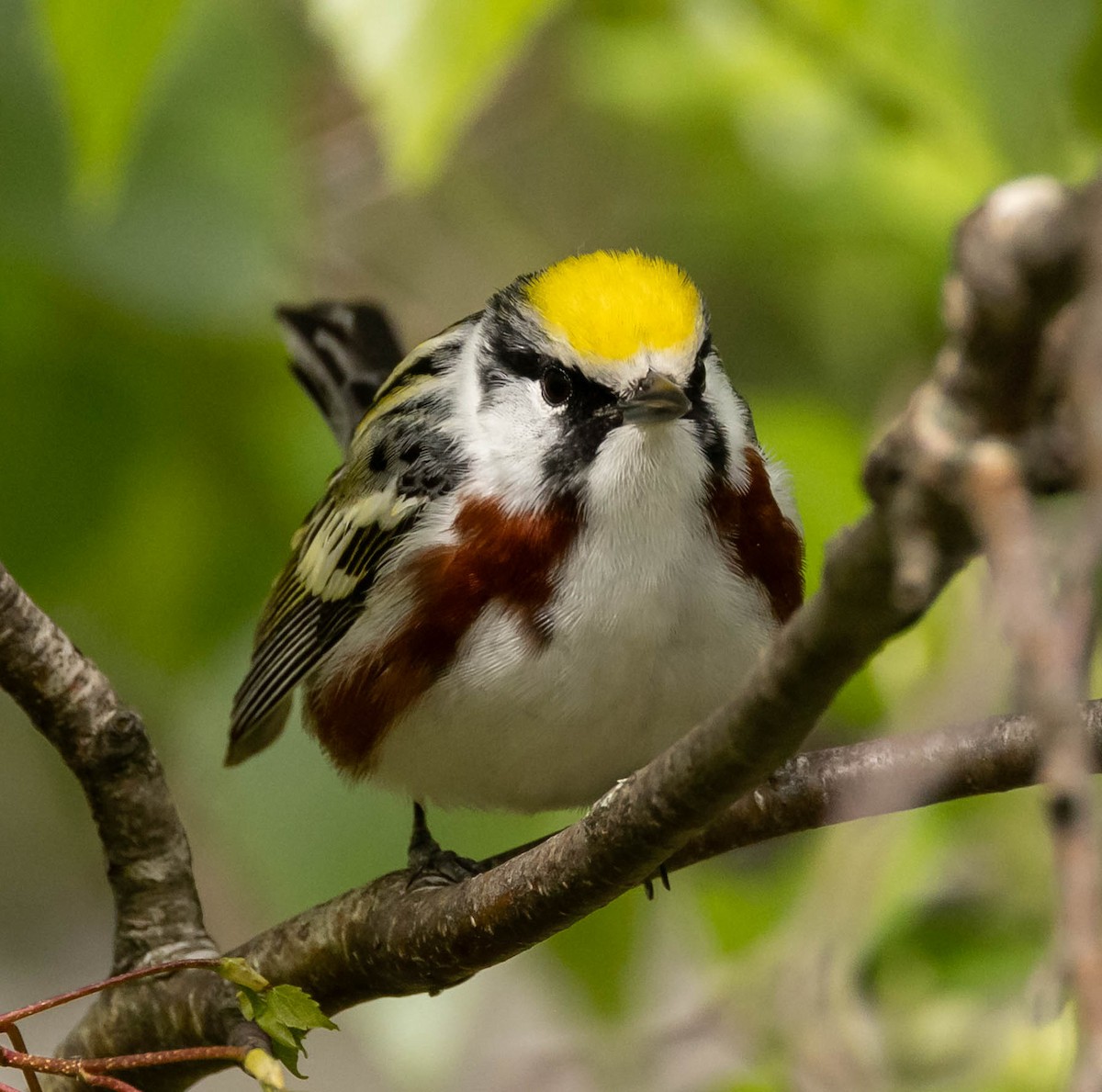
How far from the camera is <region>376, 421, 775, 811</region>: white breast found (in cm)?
250

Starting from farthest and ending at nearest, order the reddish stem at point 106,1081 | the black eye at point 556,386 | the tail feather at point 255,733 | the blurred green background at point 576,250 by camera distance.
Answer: the tail feather at point 255,733, the black eye at point 556,386, the blurred green background at point 576,250, the reddish stem at point 106,1081

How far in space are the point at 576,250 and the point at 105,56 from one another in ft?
4.43

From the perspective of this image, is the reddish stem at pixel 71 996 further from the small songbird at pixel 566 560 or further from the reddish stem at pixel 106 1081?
the small songbird at pixel 566 560

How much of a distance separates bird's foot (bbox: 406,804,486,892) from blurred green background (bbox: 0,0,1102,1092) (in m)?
0.05

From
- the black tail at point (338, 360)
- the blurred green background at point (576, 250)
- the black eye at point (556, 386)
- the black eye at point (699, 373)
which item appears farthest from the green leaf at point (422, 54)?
the black tail at point (338, 360)

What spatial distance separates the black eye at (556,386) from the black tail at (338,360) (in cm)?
120

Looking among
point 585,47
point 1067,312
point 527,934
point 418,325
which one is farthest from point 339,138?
point 1067,312

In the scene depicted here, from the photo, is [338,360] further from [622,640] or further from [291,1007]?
[291,1007]

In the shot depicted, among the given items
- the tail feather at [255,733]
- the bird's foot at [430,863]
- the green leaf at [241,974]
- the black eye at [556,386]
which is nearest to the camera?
the green leaf at [241,974]

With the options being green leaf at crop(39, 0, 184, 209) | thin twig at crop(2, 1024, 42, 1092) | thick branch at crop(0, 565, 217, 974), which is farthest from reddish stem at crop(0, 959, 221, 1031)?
green leaf at crop(39, 0, 184, 209)

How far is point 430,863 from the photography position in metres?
2.77

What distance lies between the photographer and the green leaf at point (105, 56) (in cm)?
221

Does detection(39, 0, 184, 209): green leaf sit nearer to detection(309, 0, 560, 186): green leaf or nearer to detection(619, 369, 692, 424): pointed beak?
detection(309, 0, 560, 186): green leaf

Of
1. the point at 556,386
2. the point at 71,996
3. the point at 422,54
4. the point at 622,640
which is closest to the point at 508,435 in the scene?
the point at 556,386
